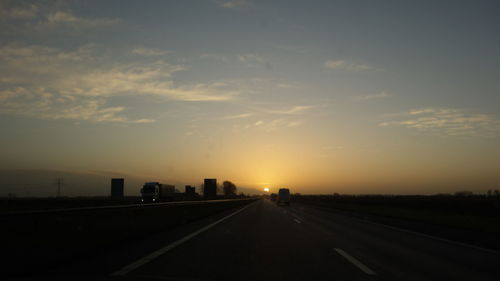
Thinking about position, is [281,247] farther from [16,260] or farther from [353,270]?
[16,260]

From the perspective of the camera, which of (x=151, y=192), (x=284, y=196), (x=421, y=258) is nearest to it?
(x=421, y=258)

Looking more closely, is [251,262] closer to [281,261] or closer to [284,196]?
[281,261]

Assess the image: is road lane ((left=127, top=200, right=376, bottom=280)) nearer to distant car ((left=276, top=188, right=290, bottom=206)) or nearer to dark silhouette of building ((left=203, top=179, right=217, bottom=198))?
distant car ((left=276, top=188, right=290, bottom=206))

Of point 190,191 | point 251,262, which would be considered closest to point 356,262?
point 251,262

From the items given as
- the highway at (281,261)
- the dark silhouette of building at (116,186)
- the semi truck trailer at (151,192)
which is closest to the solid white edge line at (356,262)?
the highway at (281,261)

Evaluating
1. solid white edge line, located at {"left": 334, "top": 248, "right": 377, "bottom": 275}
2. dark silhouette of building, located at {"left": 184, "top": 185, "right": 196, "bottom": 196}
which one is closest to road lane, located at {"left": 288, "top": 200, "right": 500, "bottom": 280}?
solid white edge line, located at {"left": 334, "top": 248, "right": 377, "bottom": 275}

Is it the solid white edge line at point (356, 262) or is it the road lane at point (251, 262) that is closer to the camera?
the road lane at point (251, 262)

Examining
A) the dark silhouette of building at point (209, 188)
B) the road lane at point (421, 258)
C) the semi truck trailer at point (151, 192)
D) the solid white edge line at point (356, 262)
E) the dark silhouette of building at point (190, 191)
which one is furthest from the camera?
the dark silhouette of building at point (190, 191)

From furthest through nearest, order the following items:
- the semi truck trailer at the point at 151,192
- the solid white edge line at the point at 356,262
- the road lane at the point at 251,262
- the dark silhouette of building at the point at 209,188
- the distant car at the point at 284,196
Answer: the dark silhouette of building at the point at 209,188 < the distant car at the point at 284,196 < the semi truck trailer at the point at 151,192 < the solid white edge line at the point at 356,262 < the road lane at the point at 251,262

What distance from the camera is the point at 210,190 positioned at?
68875 mm

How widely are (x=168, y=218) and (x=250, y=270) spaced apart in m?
12.0

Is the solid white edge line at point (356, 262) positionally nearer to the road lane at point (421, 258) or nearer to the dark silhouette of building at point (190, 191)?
the road lane at point (421, 258)

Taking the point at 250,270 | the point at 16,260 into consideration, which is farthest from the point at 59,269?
the point at 250,270

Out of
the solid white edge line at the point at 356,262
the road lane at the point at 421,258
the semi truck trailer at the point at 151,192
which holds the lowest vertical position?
the road lane at the point at 421,258
